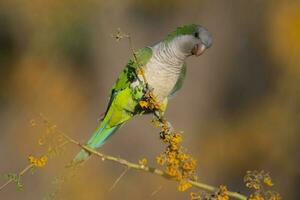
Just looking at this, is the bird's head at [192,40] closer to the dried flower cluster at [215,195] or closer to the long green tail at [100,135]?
the long green tail at [100,135]

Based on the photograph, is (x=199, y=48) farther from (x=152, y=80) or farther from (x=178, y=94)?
(x=178, y=94)

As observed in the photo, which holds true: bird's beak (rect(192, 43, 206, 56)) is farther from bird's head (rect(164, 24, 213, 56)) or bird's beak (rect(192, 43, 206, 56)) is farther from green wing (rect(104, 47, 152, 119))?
green wing (rect(104, 47, 152, 119))

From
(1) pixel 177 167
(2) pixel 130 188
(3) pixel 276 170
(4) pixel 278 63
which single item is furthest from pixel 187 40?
(4) pixel 278 63

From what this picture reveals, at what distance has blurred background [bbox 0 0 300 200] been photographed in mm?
4823

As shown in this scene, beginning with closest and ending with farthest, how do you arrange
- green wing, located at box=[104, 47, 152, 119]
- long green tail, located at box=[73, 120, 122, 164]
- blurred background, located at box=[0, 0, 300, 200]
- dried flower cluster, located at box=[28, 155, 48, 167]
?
dried flower cluster, located at box=[28, 155, 48, 167]
green wing, located at box=[104, 47, 152, 119]
long green tail, located at box=[73, 120, 122, 164]
blurred background, located at box=[0, 0, 300, 200]

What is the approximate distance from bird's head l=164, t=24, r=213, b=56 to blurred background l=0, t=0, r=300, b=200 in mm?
2618

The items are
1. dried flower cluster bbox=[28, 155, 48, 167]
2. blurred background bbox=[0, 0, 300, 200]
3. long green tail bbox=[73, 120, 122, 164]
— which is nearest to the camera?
dried flower cluster bbox=[28, 155, 48, 167]

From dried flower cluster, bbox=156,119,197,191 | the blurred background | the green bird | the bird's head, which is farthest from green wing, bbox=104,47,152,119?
the blurred background

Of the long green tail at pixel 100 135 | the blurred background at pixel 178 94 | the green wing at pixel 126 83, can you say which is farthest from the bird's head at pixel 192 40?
the blurred background at pixel 178 94

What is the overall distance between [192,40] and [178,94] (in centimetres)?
326

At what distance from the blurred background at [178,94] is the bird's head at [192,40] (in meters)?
2.62

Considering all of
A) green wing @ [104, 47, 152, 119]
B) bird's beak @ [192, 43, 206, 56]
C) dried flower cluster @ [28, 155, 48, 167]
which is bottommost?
dried flower cluster @ [28, 155, 48, 167]

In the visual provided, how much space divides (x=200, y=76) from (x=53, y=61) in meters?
1.29

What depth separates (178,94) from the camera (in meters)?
5.11
